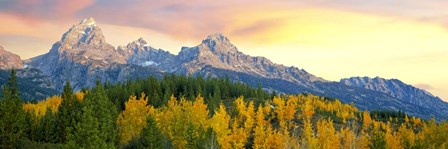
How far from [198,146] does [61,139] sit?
1287 inches

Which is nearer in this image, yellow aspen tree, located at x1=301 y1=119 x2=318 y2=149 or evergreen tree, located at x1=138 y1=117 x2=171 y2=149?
evergreen tree, located at x1=138 y1=117 x2=171 y2=149

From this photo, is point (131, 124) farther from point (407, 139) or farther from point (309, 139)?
point (407, 139)

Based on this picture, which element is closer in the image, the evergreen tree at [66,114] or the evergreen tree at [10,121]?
the evergreen tree at [10,121]

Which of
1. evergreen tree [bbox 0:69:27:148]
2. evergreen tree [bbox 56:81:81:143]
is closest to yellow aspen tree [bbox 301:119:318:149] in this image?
evergreen tree [bbox 56:81:81:143]

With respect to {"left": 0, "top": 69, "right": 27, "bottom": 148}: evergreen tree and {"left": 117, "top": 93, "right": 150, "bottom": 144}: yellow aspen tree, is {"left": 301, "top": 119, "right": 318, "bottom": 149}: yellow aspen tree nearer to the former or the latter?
{"left": 117, "top": 93, "right": 150, "bottom": 144}: yellow aspen tree

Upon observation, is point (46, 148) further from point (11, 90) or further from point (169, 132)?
point (169, 132)

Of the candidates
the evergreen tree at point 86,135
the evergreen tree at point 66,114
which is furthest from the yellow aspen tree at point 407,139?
the evergreen tree at point 66,114

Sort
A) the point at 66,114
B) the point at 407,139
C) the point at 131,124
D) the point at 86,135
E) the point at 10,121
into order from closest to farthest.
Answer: the point at 86,135
the point at 10,121
the point at 66,114
the point at 407,139
the point at 131,124

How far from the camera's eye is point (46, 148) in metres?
77.6

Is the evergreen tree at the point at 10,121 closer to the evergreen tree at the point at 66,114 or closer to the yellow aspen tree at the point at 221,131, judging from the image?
the evergreen tree at the point at 66,114

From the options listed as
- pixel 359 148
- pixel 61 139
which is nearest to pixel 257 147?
pixel 359 148

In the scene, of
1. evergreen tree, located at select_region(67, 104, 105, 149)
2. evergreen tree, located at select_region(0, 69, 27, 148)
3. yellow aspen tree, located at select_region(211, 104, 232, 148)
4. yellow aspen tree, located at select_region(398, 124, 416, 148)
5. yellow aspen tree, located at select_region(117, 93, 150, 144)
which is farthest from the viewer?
yellow aspen tree, located at select_region(117, 93, 150, 144)

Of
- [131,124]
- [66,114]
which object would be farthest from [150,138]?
[131,124]

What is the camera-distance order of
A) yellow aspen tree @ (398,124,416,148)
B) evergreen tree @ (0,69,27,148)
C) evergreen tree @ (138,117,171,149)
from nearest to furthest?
evergreen tree @ (138,117,171,149), evergreen tree @ (0,69,27,148), yellow aspen tree @ (398,124,416,148)
